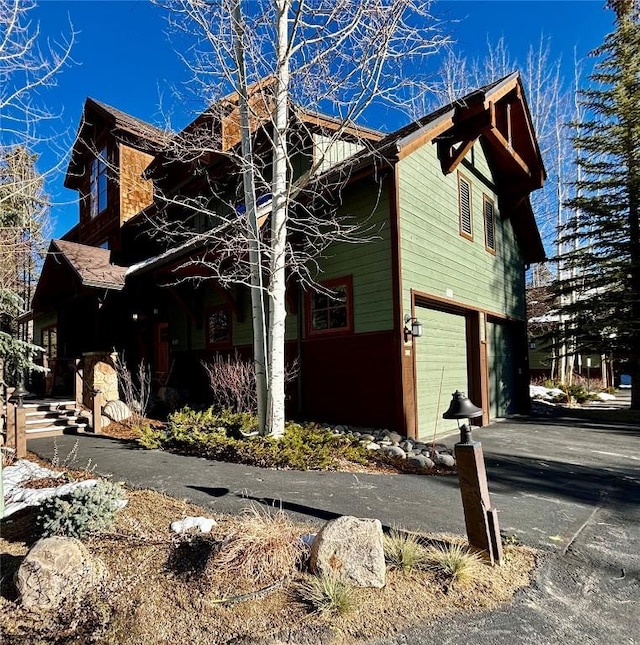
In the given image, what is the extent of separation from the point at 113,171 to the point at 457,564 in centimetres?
1643

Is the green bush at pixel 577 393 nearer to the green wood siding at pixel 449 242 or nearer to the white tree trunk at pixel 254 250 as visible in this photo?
the green wood siding at pixel 449 242

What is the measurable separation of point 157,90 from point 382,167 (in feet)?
14.3

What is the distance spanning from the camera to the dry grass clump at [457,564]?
10.3ft

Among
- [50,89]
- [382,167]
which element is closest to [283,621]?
[382,167]

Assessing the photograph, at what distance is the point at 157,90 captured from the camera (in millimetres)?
8086

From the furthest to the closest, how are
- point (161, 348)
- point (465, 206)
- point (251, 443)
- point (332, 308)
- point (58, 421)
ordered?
point (161, 348)
point (465, 206)
point (58, 421)
point (332, 308)
point (251, 443)

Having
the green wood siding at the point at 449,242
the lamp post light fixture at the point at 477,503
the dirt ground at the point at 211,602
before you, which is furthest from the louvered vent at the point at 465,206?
the dirt ground at the point at 211,602

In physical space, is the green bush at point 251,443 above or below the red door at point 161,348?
below

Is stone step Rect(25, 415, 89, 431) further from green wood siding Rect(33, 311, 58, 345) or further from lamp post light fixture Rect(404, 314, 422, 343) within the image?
green wood siding Rect(33, 311, 58, 345)

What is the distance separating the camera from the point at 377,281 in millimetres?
→ 8703

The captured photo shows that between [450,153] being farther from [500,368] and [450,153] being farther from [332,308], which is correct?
[500,368]

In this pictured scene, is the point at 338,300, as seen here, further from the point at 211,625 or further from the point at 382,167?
the point at 211,625

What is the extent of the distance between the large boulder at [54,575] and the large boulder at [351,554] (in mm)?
1586

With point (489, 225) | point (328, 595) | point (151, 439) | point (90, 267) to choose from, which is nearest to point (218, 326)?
point (90, 267)
